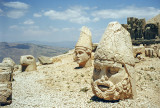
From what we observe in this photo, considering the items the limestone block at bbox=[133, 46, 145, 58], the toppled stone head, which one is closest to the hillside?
the toppled stone head

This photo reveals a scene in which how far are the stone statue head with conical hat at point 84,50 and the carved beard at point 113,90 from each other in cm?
654

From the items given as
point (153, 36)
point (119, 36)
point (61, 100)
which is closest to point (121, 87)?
point (119, 36)

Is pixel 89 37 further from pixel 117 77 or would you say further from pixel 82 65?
pixel 117 77

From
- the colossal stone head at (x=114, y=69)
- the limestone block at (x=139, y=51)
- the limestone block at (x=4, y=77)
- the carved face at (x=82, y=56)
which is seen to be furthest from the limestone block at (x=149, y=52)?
the limestone block at (x=4, y=77)

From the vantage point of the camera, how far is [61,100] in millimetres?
6082

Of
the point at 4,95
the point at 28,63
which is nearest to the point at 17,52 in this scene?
the point at 28,63

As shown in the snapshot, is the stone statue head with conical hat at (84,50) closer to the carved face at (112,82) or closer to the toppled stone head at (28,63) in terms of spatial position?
the toppled stone head at (28,63)

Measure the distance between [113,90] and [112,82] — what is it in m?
0.25

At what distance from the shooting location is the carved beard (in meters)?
4.89

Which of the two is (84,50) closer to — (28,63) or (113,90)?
(28,63)

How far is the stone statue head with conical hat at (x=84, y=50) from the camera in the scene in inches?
458

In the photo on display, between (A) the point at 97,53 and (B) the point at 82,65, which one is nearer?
(A) the point at 97,53

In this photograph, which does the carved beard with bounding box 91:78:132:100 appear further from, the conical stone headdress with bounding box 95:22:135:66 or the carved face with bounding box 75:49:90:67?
the carved face with bounding box 75:49:90:67

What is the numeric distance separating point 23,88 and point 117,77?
557 cm
